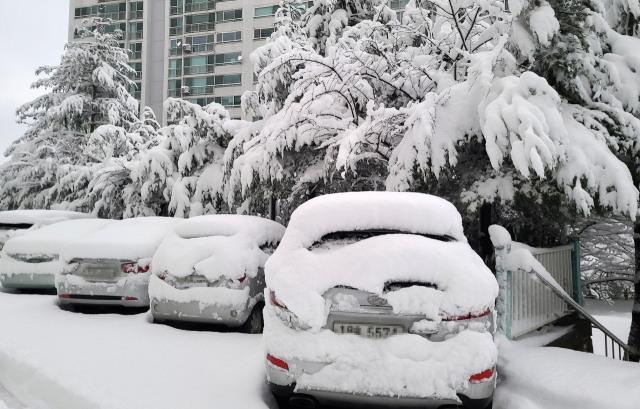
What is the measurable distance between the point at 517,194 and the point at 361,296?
10.1 ft

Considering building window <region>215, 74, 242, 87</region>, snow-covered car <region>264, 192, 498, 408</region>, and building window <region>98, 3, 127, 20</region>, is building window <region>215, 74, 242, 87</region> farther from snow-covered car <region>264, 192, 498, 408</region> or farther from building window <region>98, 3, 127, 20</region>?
snow-covered car <region>264, 192, 498, 408</region>

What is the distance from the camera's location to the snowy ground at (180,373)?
351 cm

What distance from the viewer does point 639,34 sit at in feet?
19.4

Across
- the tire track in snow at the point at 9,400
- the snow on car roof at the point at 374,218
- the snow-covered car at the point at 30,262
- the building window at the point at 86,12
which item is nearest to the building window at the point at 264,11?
the building window at the point at 86,12

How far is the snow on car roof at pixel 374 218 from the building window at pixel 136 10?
50.9 m

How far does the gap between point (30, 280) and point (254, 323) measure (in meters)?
4.47

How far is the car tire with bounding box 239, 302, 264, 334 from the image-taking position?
18.3 ft

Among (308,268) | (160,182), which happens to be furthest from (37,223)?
(308,268)

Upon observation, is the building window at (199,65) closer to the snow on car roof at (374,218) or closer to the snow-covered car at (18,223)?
the snow-covered car at (18,223)

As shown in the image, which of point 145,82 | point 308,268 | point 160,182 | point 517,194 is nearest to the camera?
point 308,268

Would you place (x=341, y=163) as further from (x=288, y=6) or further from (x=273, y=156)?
(x=288, y=6)

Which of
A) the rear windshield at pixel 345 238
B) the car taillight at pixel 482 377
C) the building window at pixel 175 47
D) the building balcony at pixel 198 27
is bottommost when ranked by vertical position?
the car taillight at pixel 482 377

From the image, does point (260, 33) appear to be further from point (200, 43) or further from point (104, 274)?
point (104, 274)

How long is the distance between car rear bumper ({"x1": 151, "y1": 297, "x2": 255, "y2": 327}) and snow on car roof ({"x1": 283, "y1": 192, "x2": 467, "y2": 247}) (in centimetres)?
196
